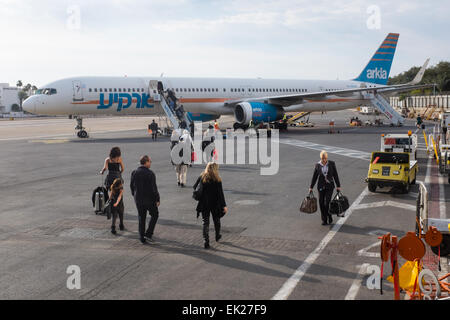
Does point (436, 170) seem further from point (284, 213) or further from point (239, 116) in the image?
point (239, 116)

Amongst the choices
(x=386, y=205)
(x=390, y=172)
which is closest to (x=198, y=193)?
(x=386, y=205)

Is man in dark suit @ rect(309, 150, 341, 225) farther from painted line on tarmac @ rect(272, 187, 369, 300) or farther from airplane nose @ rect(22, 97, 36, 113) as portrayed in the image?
airplane nose @ rect(22, 97, 36, 113)

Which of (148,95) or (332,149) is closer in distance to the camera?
(332,149)

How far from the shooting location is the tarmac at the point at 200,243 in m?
7.24

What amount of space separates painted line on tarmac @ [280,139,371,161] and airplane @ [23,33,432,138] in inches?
252

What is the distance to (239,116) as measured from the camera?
3712 centimetres

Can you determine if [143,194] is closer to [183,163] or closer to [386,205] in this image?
[183,163]

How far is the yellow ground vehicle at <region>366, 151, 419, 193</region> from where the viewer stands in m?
13.8

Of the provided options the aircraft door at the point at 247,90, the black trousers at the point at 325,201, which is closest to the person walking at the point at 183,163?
the black trousers at the point at 325,201

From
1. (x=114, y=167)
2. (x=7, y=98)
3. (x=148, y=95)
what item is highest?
(x=7, y=98)

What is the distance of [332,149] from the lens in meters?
26.5

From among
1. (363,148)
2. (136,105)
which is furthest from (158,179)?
(136,105)

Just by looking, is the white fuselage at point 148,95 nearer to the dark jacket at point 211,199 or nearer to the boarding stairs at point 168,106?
the boarding stairs at point 168,106

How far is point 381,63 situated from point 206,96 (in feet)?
73.2
